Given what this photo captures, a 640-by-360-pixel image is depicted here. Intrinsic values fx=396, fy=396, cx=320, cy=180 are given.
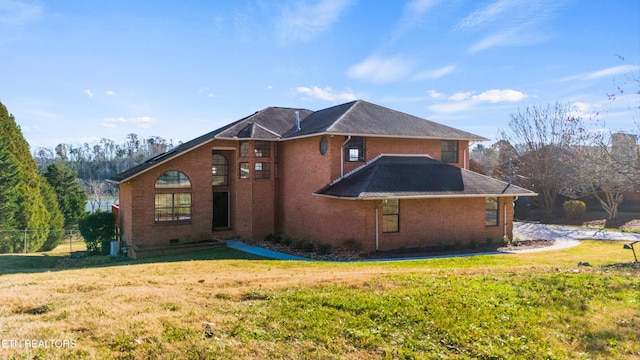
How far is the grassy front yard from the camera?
208 inches

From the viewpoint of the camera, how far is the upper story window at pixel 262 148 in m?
21.1

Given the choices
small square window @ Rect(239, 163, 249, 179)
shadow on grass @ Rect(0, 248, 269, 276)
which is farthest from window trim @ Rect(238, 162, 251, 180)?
shadow on grass @ Rect(0, 248, 269, 276)

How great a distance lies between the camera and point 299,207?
2023 cm

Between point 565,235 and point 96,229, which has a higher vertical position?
point 96,229

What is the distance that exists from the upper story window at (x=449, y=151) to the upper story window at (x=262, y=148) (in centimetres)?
934

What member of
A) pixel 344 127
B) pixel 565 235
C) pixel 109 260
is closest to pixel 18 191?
pixel 109 260

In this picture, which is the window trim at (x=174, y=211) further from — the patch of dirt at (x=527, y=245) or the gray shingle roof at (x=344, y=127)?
the patch of dirt at (x=527, y=245)

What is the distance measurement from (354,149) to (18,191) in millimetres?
27351

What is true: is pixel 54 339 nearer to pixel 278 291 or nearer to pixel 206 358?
pixel 206 358

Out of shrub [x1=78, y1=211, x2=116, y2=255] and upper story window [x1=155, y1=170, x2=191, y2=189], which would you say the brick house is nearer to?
upper story window [x1=155, y1=170, x2=191, y2=189]

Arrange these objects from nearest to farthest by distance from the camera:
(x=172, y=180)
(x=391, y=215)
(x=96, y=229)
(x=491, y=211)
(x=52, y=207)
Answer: (x=391, y=215), (x=491, y=211), (x=172, y=180), (x=96, y=229), (x=52, y=207)

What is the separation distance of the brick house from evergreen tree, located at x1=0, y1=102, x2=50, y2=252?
11.4 metres

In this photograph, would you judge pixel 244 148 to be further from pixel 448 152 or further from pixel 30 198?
pixel 30 198

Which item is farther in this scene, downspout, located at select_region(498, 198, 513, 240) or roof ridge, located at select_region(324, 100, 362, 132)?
downspout, located at select_region(498, 198, 513, 240)
